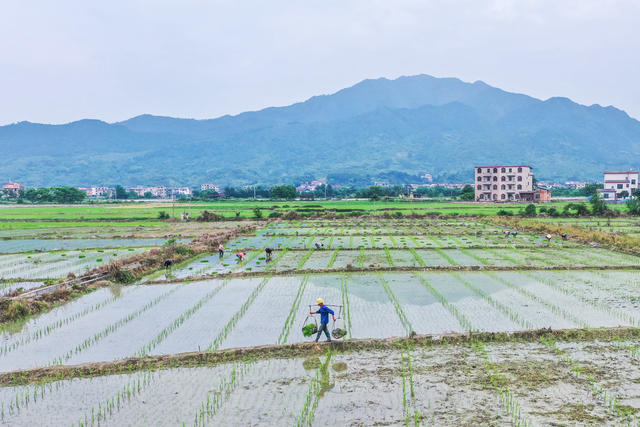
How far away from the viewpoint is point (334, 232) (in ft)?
102

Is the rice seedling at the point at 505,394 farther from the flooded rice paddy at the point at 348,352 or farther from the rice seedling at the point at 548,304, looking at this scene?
the rice seedling at the point at 548,304

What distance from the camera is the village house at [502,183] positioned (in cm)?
6844

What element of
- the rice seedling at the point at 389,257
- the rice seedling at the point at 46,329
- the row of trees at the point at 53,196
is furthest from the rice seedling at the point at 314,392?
the row of trees at the point at 53,196

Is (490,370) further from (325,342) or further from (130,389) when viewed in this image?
(130,389)

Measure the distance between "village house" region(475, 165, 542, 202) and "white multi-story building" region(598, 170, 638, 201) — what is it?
9906mm

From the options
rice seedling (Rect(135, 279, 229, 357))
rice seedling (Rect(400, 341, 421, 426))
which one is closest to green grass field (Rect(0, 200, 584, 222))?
rice seedling (Rect(135, 279, 229, 357))

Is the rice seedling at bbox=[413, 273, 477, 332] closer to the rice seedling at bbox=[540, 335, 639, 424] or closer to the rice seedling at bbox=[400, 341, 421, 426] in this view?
the rice seedling at bbox=[540, 335, 639, 424]

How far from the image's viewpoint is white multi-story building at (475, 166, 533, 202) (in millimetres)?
68438

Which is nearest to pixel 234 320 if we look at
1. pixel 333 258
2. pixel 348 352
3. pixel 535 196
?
pixel 348 352

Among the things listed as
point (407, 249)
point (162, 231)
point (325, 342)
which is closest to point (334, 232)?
point (407, 249)

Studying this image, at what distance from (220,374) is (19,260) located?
656 inches

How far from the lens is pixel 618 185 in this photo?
2689 inches

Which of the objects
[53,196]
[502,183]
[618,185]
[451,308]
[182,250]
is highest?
[502,183]

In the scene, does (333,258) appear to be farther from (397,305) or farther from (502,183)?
(502,183)
